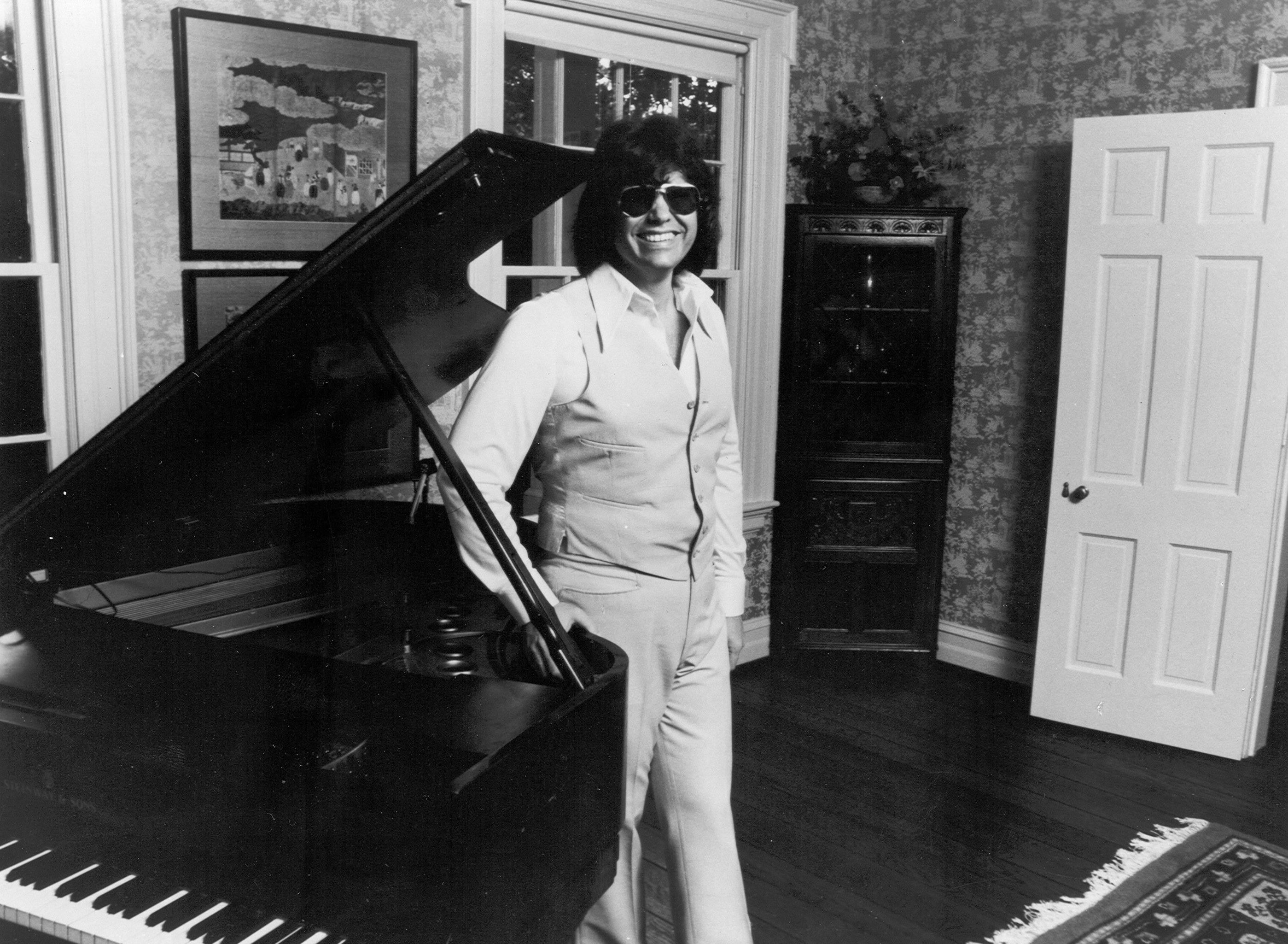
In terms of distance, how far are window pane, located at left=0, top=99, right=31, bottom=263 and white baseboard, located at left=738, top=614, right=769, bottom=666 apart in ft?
9.75

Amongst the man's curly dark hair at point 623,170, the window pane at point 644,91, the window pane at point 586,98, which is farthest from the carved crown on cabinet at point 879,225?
the man's curly dark hair at point 623,170

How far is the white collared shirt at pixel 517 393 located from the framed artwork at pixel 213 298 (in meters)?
1.24

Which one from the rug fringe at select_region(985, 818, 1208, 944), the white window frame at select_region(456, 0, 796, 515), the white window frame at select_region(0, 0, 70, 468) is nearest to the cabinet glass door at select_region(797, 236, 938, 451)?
the white window frame at select_region(456, 0, 796, 515)

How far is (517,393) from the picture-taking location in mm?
1981

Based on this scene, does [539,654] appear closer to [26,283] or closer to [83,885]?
[83,885]

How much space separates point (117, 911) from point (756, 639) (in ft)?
11.7

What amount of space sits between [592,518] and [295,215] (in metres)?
1.60

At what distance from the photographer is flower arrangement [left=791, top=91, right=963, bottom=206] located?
458cm

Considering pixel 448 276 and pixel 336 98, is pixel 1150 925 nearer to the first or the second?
pixel 448 276

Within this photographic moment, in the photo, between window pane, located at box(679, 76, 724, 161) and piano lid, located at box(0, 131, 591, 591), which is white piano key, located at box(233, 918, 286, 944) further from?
→ window pane, located at box(679, 76, 724, 161)

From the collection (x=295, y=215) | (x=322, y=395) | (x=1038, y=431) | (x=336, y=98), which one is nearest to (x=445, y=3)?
(x=336, y=98)

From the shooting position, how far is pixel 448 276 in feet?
6.90

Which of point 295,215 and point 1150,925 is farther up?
point 295,215

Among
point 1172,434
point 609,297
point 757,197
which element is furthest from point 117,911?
point 757,197
